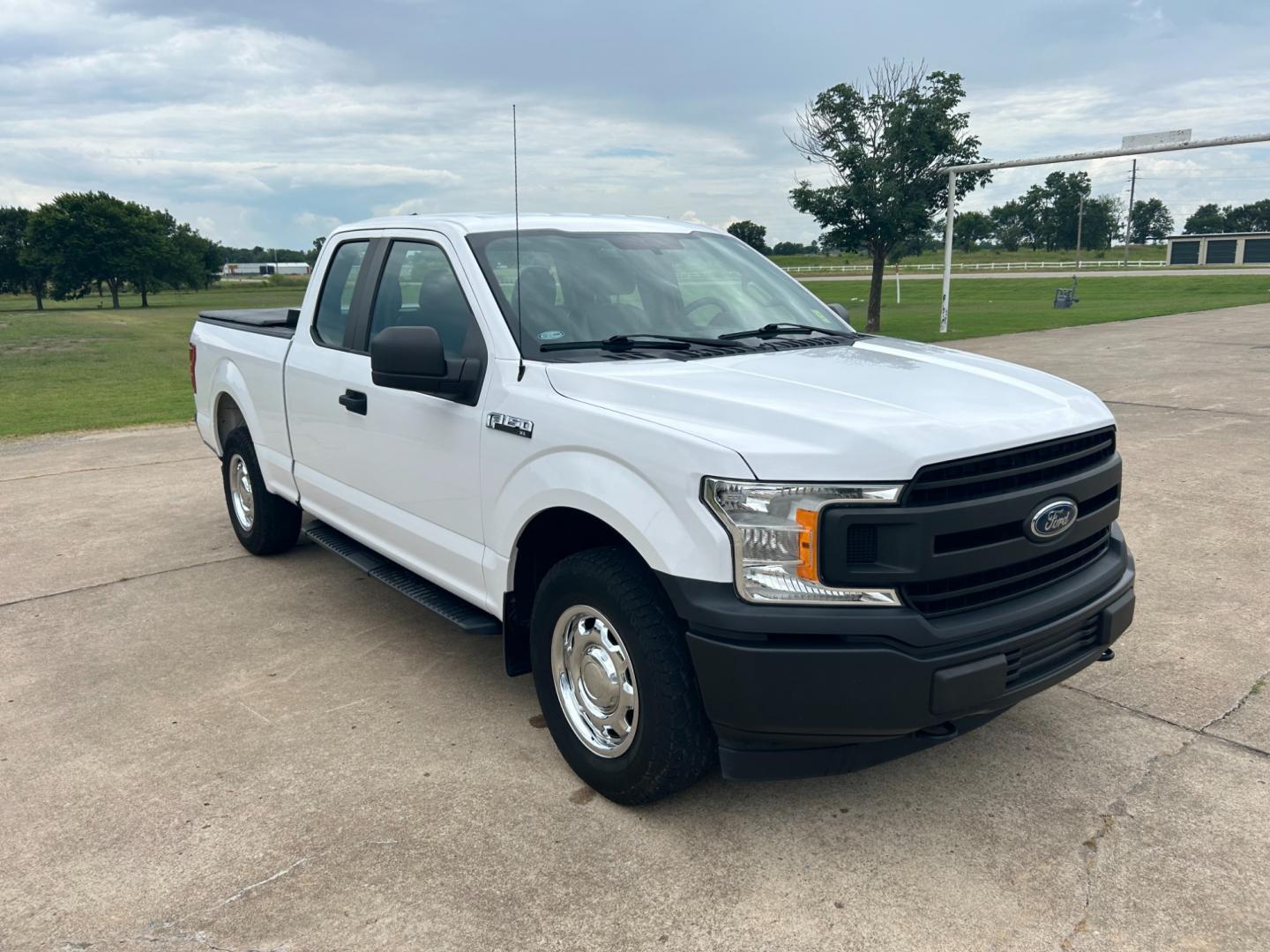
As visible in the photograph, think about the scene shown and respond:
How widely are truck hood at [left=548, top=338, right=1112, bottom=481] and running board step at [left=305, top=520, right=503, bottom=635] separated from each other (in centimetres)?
106

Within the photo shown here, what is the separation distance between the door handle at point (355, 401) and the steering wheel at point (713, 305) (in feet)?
4.83

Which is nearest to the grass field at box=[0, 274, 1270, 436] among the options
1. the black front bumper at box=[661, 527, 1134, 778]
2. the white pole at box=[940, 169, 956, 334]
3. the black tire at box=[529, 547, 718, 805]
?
the white pole at box=[940, 169, 956, 334]

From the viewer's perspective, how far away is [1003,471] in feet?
9.46

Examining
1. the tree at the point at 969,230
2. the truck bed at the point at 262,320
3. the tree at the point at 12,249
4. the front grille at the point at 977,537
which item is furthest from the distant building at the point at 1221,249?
the tree at the point at 12,249

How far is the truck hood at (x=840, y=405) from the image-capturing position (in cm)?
271

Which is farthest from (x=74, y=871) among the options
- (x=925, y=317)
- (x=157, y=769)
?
(x=925, y=317)

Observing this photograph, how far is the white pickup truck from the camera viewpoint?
2.72 meters

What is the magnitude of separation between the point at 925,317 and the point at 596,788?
30568 millimetres

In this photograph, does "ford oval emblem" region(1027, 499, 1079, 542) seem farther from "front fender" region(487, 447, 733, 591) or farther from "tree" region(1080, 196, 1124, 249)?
"tree" region(1080, 196, 1124, 249)

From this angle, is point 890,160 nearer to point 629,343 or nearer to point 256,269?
point 629,343

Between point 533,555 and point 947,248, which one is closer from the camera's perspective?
point 533,555

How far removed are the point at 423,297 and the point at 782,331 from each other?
1.51m

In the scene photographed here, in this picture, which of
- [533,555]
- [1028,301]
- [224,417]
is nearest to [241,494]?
[224,417]

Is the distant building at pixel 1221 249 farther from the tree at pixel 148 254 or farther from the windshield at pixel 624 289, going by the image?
the windshield at pixel 624 289
